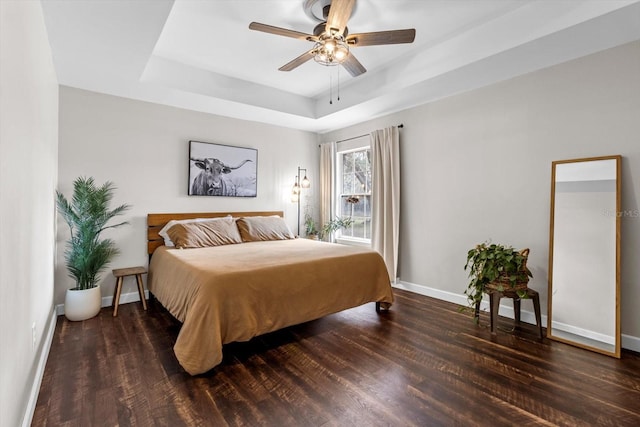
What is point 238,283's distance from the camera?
7.62 feet

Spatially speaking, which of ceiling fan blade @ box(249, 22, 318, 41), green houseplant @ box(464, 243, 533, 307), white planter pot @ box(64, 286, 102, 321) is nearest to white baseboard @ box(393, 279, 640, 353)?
green houseplant @ box(464, 243, 533, 307)

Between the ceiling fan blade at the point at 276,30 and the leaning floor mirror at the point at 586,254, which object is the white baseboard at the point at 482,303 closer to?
the leaning floor mirror at the point at 586,254

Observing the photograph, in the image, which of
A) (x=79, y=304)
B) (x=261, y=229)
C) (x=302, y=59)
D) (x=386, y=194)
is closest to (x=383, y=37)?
(x=302, y=59)

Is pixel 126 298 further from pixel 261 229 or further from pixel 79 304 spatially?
pixel 261 229

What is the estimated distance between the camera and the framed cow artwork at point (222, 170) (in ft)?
13.8

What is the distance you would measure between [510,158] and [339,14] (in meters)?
2.27

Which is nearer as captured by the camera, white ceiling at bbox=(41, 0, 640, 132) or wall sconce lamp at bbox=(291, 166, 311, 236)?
white ceiling at bbox=(41, 0, 640, 132)

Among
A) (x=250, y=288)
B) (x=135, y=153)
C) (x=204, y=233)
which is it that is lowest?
(x=250, y=288)

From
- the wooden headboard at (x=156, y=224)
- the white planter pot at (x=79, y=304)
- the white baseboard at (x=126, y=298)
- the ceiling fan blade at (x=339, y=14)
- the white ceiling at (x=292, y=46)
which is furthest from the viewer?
the wooden headboard at (x=156, y=224)

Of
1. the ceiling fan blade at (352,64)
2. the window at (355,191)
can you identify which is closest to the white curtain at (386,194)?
the window at (355,191)

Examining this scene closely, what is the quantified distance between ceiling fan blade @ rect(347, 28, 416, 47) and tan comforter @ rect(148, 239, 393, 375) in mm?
1823

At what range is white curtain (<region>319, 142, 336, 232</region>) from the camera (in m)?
5.34

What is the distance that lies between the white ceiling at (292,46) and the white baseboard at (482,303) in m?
2.33

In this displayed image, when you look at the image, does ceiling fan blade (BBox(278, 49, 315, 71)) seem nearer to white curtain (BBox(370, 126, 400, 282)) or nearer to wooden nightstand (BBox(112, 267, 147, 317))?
white curtain (BBox(370, 126, 400, 282))
